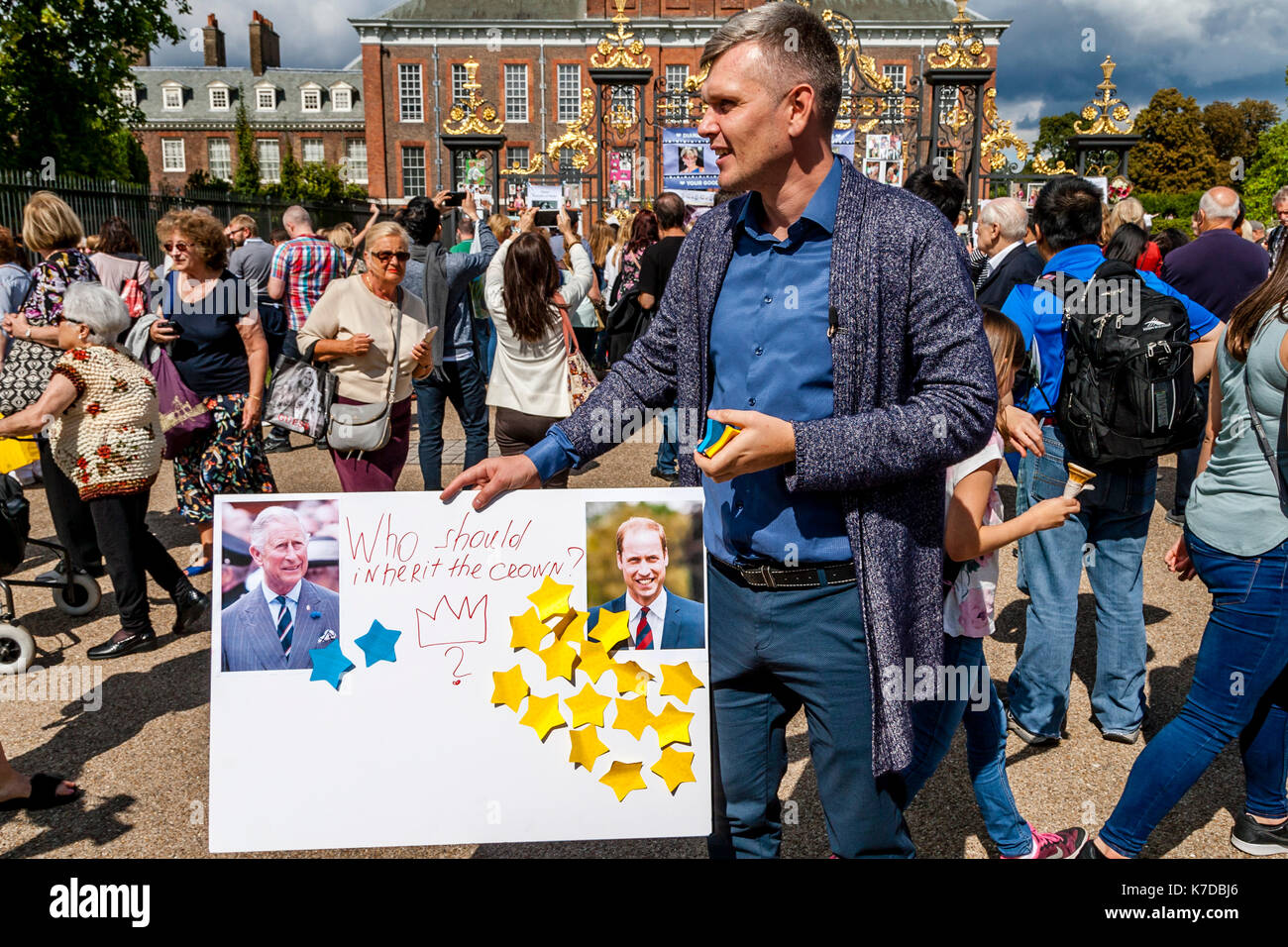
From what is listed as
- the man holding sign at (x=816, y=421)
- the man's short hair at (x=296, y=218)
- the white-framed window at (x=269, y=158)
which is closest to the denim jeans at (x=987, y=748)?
the man holding sign at (x=816, y=421)

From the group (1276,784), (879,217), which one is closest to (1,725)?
(879,217)

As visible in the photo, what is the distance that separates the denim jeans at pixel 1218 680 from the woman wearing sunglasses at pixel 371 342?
3619mm

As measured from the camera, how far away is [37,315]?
6.38 meters

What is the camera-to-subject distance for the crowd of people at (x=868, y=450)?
1935 millimetres

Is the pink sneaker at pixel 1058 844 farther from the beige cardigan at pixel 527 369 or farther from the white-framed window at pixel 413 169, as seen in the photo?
the white-framed window at pixel 413 169

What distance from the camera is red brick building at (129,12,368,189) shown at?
198 feet

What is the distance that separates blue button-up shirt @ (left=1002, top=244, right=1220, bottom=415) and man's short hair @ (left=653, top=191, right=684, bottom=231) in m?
4.18

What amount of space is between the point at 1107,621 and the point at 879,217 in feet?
8.92

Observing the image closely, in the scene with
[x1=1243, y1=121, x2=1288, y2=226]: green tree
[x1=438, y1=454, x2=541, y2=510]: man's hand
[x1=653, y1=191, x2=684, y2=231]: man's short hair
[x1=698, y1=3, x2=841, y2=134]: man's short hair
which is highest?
[x1=1243, y1=121, x2=1288, y2=226]: green tree

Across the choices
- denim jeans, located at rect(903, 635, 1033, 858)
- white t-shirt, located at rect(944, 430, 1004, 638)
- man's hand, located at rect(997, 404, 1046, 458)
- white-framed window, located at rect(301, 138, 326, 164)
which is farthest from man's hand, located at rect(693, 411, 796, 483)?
white-framed window, located at rect(301, 138, 326, 164)

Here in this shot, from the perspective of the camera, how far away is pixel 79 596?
559 centimetres

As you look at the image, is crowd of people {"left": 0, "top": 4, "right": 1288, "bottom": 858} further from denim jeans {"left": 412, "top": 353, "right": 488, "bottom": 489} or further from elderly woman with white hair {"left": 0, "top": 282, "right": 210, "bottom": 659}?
denim jeans {"left": 412, "top": 353, "right": 488, "bottom": 489}

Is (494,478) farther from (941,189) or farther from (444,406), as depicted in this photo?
(444,406)
